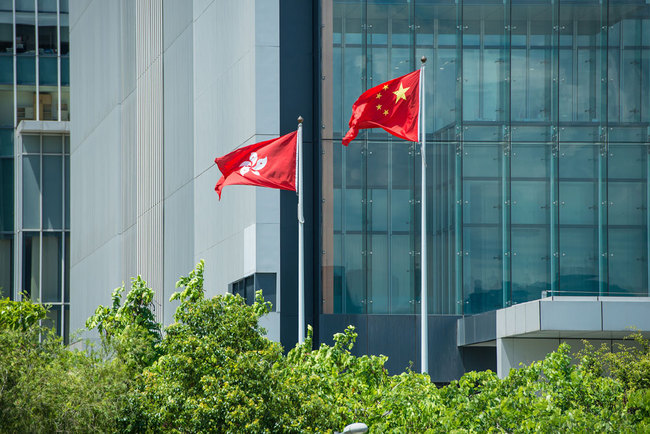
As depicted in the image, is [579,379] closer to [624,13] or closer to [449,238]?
[449,238]

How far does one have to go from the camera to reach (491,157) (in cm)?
4022

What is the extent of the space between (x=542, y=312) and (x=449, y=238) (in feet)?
23.2

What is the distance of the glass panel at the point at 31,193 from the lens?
70500mm

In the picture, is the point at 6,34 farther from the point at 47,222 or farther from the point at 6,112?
the point at 47,222

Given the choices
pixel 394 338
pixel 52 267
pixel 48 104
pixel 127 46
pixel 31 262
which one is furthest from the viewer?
pixel 48 104

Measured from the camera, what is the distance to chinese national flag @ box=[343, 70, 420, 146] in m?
31.5

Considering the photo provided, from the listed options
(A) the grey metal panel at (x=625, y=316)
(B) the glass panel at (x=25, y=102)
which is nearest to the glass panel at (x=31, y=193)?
(B) the glass panel at (x=25, y=102)

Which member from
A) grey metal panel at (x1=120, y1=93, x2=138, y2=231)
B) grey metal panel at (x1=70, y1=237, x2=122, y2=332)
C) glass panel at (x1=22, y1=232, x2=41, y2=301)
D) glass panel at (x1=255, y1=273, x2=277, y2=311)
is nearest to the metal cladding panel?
grey metal panel at (x1=120, y1=93, x2=138, y2=231)

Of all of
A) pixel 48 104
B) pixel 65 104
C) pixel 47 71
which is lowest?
pixel 48 104

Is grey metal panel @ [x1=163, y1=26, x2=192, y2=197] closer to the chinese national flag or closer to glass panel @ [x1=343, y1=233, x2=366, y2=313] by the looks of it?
glass panel @ [x1=343, y1=233, x2=366, y2=313]

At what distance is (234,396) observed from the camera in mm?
25984

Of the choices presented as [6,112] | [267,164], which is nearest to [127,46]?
[6,112]

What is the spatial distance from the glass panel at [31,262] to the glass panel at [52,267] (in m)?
0.79

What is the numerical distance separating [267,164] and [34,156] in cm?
3946
